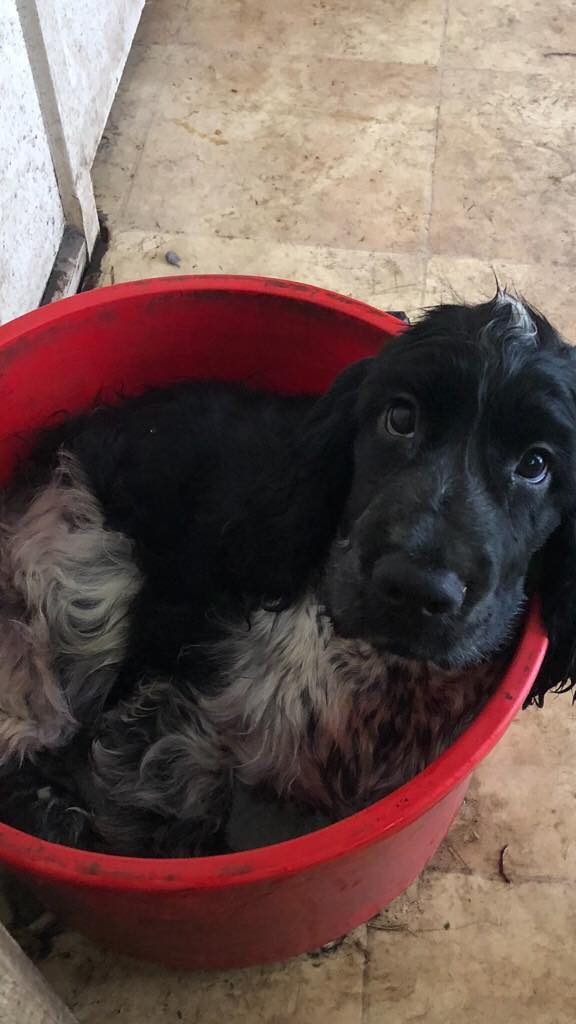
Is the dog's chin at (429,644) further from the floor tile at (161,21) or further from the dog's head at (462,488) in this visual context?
the floor tile at (161,21)

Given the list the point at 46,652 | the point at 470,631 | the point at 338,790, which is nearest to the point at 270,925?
the point at 338,790

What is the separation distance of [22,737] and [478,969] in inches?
37.8

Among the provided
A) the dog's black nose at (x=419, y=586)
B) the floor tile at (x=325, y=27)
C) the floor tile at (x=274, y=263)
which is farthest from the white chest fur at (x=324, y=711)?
the floor tile at (x=325, y=27)

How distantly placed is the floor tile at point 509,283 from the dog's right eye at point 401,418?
142 centimetres

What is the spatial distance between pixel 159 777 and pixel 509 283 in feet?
5.96

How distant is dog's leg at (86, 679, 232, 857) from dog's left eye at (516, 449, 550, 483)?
78 centimetres

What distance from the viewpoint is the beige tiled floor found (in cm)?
184

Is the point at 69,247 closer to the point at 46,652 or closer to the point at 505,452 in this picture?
the point at 46,652

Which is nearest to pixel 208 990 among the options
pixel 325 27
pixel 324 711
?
pixel 324 711

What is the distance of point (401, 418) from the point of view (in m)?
1.48

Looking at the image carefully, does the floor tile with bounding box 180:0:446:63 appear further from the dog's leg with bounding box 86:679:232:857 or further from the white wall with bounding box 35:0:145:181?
the dog's leg with bounding box 86:679:232:857

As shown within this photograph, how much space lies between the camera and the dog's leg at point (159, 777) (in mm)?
1789

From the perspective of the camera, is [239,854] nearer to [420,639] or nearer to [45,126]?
[420,639]

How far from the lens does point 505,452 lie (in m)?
1.41
